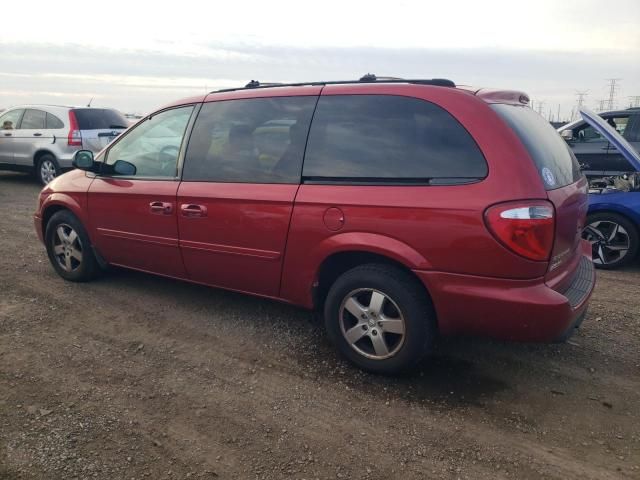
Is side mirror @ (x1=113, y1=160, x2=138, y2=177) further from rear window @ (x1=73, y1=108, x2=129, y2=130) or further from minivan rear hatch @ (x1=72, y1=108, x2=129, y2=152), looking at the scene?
rear window @ (x1=73, y1=108, x2=129, y2=130)

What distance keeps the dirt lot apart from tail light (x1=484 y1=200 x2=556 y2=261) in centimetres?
96

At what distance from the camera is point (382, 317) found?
→ 3197 millimetres

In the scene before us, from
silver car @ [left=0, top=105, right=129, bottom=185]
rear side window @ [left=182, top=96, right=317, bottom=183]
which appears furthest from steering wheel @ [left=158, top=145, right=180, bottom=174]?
silver car @ [left=0, top=105, right=129, bottom=185]

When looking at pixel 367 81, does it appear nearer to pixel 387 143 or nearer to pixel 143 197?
Result: pixel 387 143

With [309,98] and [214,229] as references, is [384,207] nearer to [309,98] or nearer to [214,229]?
[309,98]

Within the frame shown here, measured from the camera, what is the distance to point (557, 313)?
278 centimetres

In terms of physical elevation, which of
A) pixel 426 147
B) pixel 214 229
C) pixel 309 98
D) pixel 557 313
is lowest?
pixel 557 313

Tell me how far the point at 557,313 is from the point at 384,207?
1.09 meters

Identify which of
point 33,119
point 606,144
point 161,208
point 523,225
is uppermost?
point 33,119

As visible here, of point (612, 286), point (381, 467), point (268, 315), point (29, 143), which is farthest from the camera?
point (29, 143)

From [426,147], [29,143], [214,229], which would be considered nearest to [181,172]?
[214,229]

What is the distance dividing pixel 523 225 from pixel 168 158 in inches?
108

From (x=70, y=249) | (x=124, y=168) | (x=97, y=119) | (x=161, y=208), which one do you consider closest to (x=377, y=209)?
(x=161, y=208)

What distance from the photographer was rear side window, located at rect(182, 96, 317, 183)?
3.51 m
